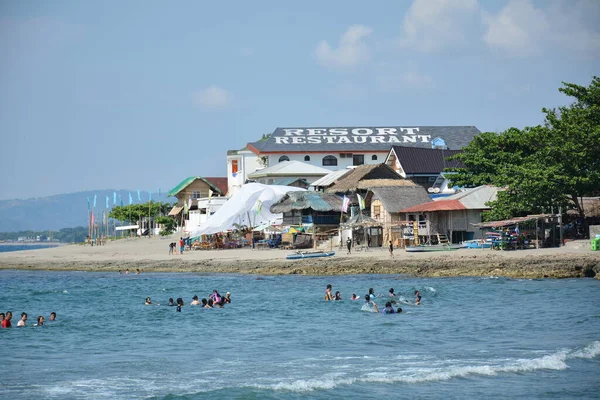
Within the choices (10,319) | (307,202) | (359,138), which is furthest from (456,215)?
(359,138)

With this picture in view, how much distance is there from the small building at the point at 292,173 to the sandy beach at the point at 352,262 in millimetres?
13739

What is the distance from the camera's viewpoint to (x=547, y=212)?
145ft

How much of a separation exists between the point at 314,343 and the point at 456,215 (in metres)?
26.0

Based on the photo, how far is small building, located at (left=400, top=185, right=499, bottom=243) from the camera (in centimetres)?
4769

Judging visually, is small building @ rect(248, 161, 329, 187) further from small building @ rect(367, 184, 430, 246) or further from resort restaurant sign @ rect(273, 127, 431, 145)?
small building @ rect(367, 184, 430, 246)

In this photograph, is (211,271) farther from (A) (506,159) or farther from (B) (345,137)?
(B) (345,137)

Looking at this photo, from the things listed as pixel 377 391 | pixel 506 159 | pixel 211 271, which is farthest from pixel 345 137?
pixel 377 391

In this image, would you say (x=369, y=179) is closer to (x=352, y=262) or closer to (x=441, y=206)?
(x=441, y=206)

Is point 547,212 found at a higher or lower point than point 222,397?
higher

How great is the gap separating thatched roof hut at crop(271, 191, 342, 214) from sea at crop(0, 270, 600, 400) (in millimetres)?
16181

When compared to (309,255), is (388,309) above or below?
below

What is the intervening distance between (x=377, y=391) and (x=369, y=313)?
1189cm

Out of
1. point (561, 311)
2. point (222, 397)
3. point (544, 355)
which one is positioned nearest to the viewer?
point (222, 397)

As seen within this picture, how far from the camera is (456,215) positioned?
159 feet
